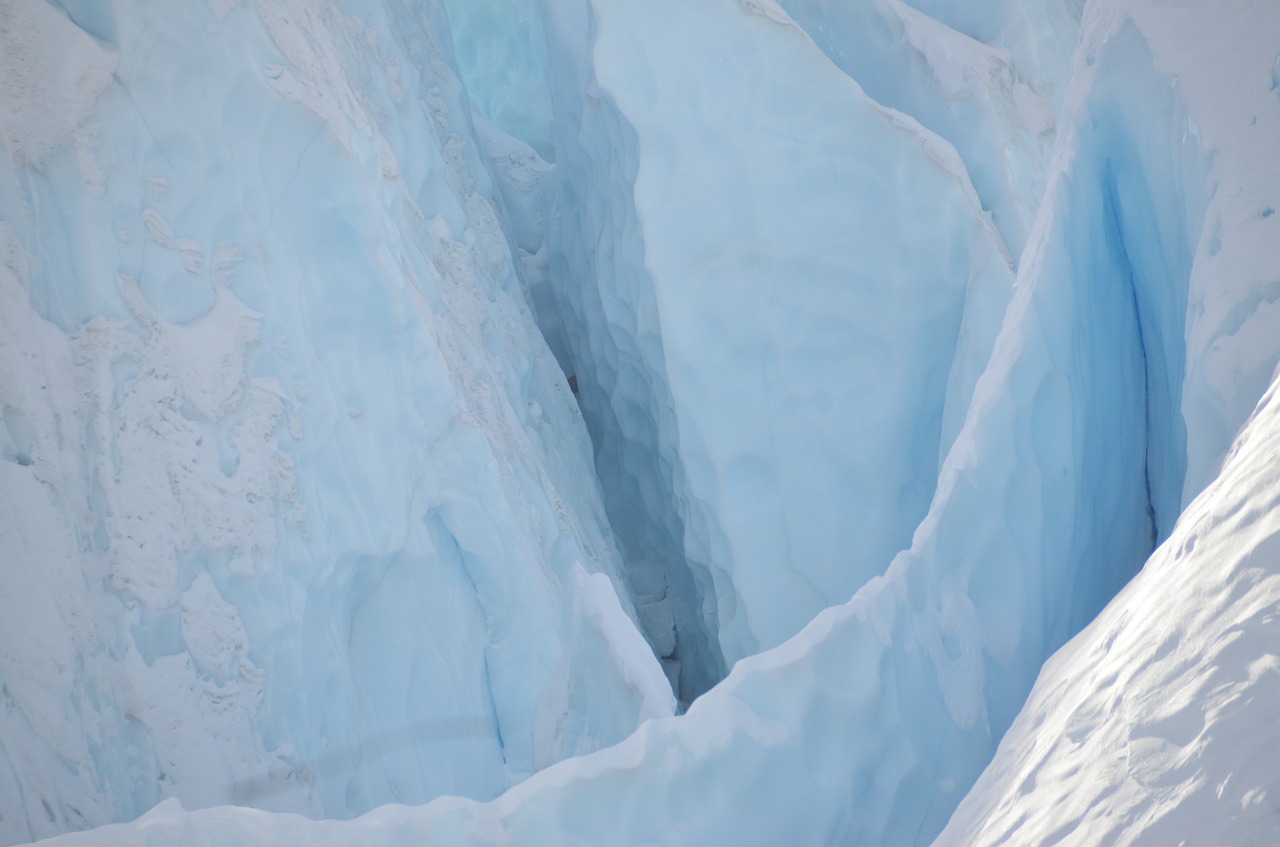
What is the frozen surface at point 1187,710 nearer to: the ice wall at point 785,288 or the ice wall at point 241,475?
the ice wall at point 241,475

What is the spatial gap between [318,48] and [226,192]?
479 millimetres

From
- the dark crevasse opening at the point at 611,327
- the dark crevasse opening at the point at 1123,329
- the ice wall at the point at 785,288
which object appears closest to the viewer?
the dark crevasse opening at the point at 1123,329

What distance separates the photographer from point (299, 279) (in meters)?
2.07

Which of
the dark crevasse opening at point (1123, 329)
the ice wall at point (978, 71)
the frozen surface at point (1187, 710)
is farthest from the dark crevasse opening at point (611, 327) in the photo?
the frozen surface at point (1187, 710)

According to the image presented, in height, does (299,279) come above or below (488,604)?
above

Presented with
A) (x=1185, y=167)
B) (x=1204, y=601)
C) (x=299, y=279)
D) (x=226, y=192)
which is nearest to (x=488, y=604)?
(x=299, y=279)

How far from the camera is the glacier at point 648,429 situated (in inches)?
45.9

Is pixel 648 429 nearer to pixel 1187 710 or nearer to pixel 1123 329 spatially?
pixel 1123 329

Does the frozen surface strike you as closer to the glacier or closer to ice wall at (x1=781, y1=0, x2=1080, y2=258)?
→ the glacier

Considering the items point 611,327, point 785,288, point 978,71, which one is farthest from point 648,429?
point 978,71

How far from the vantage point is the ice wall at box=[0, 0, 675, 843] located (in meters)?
1.74

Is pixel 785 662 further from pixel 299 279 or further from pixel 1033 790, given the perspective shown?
pixel 299 279

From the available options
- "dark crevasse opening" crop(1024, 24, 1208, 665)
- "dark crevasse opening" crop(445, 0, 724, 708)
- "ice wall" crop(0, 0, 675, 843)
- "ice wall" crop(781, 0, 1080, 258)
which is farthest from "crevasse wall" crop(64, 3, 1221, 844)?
"dark crevasse opening" crop(445, 0, 724, 708)

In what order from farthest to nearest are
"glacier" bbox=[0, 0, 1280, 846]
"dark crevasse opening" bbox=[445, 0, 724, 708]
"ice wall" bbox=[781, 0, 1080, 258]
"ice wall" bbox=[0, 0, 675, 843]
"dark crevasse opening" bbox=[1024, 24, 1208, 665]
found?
"dark crevasse opening" bbox=[445, 0, 724, 708] < "ice wall" bbox=[781, 0, 1080, 258] < "ice wall" bbox=[0, 0, 675, 843] < "dark crevasse opening" bbox=[1024, 24, 1208, 665] < "glacier" bbox=[0, 0, 1280, 846]
